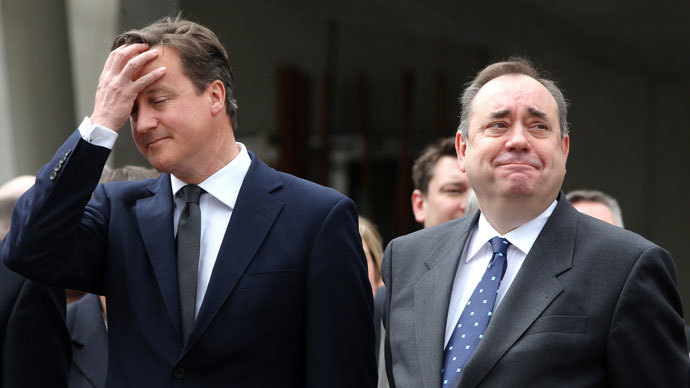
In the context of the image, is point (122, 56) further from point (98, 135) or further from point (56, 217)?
point (56, 217)

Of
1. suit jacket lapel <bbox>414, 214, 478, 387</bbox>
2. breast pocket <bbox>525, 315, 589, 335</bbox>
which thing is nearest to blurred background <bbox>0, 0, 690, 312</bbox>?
suit jacket lapel <bbox>414, 214, 478, 387</bbox>

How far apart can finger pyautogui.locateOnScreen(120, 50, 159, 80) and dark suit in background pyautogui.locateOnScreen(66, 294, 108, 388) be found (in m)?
1.39

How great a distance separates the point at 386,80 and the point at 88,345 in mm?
8611

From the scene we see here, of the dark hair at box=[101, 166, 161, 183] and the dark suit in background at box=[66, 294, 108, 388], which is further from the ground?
the dark hair at box=[101, 166, 161, 183]

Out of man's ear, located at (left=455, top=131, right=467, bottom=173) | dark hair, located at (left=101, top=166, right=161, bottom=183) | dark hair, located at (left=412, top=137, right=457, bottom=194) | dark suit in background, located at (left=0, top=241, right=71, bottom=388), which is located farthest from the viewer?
dark hair, located at (left=412, top=137, right=457, bottom=194)

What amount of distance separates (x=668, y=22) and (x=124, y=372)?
5.49 meters

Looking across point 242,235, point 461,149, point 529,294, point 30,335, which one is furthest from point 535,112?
point 30,335

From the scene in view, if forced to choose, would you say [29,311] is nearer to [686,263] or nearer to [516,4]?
[516,4]

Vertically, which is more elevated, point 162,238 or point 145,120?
point 145,120

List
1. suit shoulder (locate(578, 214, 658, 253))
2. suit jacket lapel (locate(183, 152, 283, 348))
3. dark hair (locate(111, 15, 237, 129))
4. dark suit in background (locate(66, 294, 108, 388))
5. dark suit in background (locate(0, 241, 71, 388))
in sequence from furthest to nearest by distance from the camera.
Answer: dark suit in background (locate(66, 294, 108, 388)) → dark suit in background (locate(0, 241, 71, 388)) → dark hair (locate(111, 15, 237, 129)) → suit jacket lapel (locate(183, 152, 283, 348)) → suit shoulder (locate(578, 214, 658, 253))

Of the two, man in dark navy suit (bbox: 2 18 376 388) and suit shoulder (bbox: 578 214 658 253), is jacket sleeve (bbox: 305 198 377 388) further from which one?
suit shoulder (bbox: 578 214 658 253)

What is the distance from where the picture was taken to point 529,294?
243 centimetres

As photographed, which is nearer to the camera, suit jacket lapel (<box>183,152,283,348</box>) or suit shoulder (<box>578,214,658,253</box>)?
suit shoulder (<box>578,214,658,253</box>)

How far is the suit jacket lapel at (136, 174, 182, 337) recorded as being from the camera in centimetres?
254
